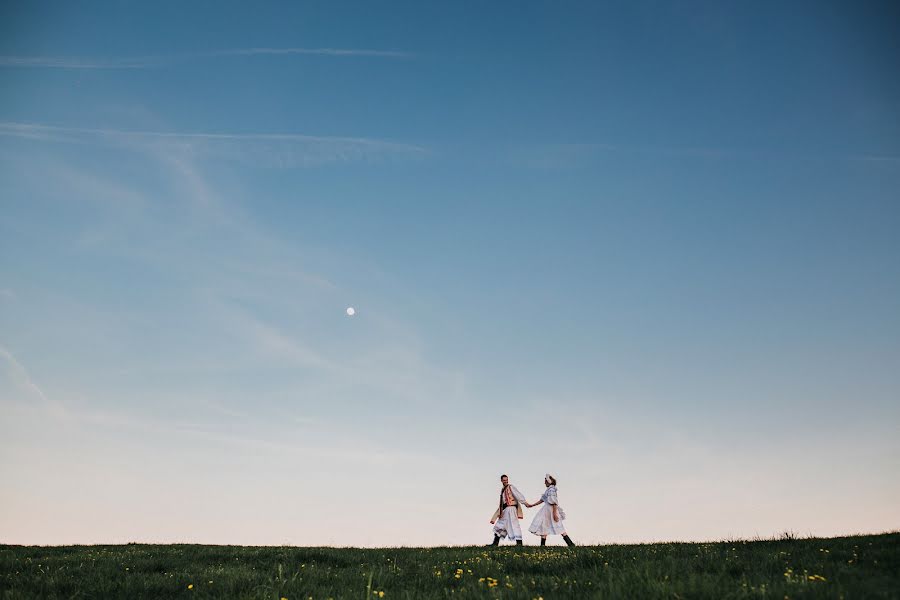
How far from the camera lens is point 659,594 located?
20.6ft

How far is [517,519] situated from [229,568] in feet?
42.8

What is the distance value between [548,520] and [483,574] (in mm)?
12165

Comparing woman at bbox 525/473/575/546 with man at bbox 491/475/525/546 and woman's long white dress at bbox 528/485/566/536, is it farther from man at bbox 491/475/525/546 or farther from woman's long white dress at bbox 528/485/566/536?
man at bbox 491/475/525/546

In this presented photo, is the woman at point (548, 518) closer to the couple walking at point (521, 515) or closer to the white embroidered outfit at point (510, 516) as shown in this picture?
the couple walking at point (521, 515)

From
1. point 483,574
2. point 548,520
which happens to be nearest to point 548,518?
point 548,520

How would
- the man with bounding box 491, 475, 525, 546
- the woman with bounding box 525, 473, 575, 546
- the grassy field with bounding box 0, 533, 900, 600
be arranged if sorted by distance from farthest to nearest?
the man with bounding box 491, 475, 525, 546
the woman with bounding box 525, 473, 575, 546
the grassy field with bounding box 0, 533, 900, 600

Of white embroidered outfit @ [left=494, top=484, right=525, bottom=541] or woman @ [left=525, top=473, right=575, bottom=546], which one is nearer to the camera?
woman @ [left=525, top=473, right=575, bottom=546]

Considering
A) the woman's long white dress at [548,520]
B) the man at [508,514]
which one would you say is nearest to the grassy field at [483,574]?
the woman's long white dress at [548,520]

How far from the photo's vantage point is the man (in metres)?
20.9

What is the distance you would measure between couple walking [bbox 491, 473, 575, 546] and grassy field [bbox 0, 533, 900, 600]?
329 inches

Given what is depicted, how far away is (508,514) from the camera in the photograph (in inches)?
835

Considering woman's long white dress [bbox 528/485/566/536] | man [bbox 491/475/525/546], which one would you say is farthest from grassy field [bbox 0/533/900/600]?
man [bbox 491/475/525/546]

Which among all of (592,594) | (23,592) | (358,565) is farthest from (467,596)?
(23,592)

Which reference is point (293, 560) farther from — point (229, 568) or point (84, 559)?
point (84, 559)
